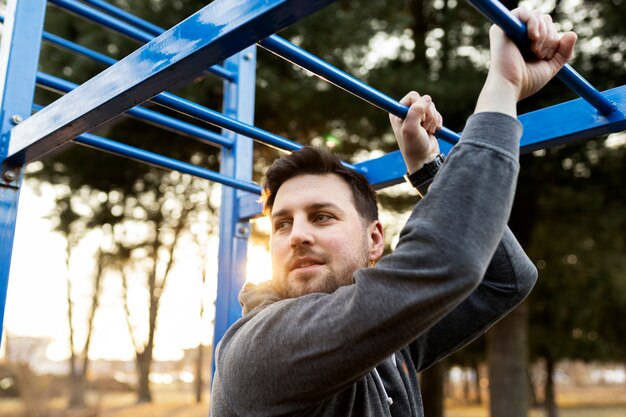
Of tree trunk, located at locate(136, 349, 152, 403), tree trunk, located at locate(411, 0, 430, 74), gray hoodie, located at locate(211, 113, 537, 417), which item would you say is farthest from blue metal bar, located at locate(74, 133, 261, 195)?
tree trunk, located at locate(136, 349, 152, 403)

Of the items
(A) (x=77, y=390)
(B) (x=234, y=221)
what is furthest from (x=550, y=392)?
(B) (x=234, y=221)

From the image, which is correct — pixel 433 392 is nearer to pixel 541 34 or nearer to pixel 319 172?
Result: pixel 319 172

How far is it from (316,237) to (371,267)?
0.27m

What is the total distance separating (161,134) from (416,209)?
5865 mm

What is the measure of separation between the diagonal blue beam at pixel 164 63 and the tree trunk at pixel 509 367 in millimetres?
6120

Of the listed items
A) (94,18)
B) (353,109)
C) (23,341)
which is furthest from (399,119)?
(23,341)

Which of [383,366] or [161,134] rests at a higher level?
[161,134]

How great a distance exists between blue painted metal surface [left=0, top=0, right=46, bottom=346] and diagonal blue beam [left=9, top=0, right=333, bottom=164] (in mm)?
129

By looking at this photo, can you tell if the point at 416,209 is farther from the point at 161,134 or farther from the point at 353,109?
the point at 161,134

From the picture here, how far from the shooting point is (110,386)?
14.3 meters

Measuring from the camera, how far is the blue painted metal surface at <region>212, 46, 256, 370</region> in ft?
6.61

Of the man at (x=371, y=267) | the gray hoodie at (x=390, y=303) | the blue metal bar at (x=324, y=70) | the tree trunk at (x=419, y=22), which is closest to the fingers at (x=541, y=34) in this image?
the man at (x=371, y=267)

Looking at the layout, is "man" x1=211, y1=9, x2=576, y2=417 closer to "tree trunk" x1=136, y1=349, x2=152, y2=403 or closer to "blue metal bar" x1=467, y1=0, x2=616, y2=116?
"blue metal bar" x1=467, y1=0, x2=616, y2=116

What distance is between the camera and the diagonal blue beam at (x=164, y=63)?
2.78 ft
